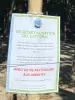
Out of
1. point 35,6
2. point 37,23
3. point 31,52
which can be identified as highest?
point 35,6

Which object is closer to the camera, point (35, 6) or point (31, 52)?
point (31, 52)

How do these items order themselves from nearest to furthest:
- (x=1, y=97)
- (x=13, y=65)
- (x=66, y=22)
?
(x=13, y=65), (x=1, y=97), (x=66, y=22)

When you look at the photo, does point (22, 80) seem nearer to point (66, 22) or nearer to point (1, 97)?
point (1, 97)

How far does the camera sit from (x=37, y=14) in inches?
206

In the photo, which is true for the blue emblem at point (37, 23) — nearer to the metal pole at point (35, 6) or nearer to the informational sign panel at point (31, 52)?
the informational sign panel at point (31, 52)

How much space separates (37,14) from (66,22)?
30080 mm

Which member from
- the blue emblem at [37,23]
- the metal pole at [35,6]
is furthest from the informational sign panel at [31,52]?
the metal pole at [35,6]

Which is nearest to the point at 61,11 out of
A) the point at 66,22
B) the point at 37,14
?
the point at 66,22

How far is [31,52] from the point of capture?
5.14 m

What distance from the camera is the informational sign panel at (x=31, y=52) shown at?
5.13 metres

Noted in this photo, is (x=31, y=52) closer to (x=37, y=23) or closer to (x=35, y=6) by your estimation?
(x=37, y=23)

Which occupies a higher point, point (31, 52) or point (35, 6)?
point (35, 6)

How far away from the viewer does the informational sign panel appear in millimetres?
5129

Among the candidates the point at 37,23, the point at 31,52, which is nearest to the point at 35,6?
the point at 37,23
